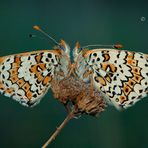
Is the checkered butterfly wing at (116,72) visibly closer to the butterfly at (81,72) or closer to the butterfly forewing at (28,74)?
the butterfly at (81,72)

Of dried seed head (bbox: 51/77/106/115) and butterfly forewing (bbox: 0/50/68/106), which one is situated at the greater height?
butterfly forewing (bbox: 0/50/68/106)

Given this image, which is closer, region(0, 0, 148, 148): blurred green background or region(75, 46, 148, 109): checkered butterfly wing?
region(75, 46, 148, 109): checkered butterfly wing

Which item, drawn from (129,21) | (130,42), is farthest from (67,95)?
(129,21)

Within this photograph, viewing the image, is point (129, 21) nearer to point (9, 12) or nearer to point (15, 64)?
point (9, 12)

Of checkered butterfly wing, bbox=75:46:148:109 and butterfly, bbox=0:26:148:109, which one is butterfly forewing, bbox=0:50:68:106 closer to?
butterfly, bbox=0:26:148:109

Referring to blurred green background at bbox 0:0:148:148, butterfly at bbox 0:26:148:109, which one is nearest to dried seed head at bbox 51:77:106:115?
butterfly at bbox 0:26:148:109

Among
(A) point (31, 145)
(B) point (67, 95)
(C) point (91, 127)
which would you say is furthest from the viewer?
(C) point (91, 127)

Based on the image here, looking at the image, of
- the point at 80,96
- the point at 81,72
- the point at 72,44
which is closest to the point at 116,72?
the point at 81,72
